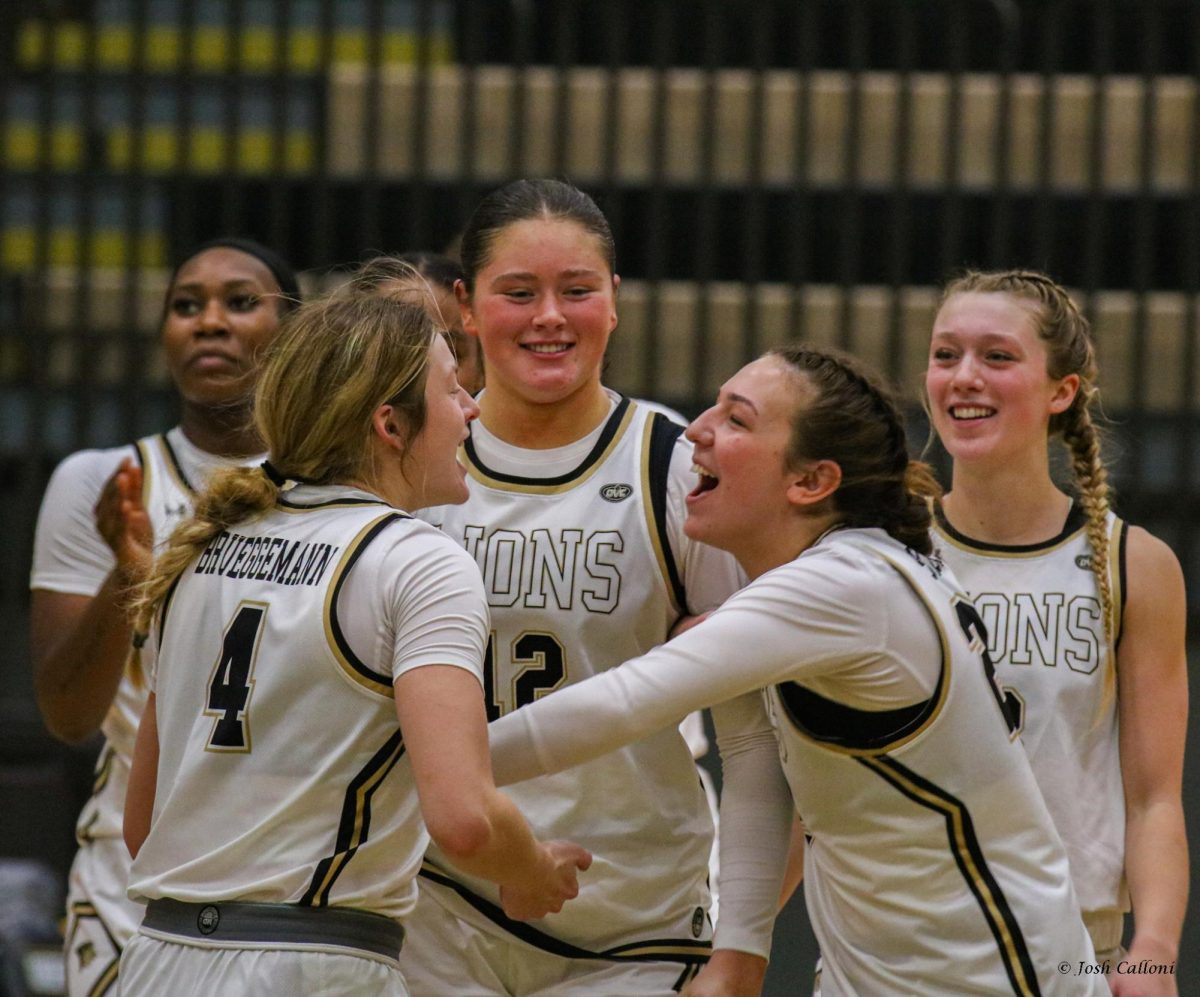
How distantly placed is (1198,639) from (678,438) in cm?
393

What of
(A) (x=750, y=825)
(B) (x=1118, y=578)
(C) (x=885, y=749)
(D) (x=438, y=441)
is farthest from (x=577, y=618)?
(B) (x=1118, y=578)

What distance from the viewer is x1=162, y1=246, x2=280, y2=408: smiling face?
405 cm

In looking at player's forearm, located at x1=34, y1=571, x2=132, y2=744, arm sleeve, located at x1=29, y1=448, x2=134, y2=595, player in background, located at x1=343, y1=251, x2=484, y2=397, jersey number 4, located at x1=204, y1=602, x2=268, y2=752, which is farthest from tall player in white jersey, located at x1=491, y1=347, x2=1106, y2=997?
arm sleeve, located at x1=29, y1=448, x2=134, y2=595

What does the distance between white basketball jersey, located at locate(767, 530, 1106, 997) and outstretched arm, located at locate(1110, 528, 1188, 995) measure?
1.27ft

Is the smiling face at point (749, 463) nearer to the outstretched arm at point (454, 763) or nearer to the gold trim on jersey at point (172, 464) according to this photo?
the outstretched arm at point (454, 763)

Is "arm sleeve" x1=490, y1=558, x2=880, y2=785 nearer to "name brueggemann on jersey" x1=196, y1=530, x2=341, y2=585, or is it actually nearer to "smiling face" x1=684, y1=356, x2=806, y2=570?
"smiling face" x1=684, y1=356, x2=806, y2=570

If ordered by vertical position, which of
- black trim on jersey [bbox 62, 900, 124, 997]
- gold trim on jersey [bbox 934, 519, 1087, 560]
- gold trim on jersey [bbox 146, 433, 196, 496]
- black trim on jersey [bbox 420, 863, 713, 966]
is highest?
gold trim on jersey [bbox 146, 433, 196, 496]

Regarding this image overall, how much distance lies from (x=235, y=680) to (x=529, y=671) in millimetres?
719

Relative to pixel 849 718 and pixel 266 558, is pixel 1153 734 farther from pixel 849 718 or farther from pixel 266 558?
pixel 266 558

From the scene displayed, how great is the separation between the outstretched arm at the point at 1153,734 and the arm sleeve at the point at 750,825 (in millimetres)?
592

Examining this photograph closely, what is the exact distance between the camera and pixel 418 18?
7.43m

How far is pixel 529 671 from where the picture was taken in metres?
3.13

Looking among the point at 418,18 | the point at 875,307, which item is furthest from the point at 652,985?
the point at 418,18

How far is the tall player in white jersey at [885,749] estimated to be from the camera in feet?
8.63
